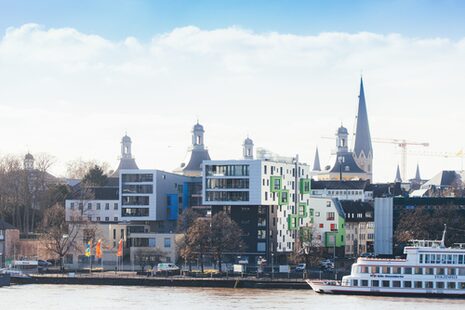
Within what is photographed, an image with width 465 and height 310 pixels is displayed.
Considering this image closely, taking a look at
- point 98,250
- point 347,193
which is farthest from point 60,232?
point 347,193

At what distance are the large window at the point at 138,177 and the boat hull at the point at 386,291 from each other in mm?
34394

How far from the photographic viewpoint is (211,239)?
100m

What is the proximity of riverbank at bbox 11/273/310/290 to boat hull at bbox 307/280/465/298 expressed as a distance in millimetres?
4369

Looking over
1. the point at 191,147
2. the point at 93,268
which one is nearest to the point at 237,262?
the point at 93,268

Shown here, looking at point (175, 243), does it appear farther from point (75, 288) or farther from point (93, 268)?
point (75, 288)

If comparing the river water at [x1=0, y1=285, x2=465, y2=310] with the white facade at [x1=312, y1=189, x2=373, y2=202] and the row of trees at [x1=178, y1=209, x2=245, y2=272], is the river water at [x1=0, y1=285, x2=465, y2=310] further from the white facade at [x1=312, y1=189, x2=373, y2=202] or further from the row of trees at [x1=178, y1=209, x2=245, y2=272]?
the white facade at [x1=312, y1=189, x2=373, y2=202]

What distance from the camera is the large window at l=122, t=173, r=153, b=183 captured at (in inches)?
4564

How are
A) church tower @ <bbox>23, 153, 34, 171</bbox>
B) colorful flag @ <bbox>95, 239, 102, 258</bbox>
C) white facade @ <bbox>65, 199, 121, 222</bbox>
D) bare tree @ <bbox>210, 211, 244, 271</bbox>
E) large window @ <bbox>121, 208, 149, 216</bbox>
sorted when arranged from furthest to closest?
1. church tower @ <bbox>23, 153, 34, 171</bbox>
2. white facade @ <bbox>65, 199, 121, 222</bbox>
3. large window @ <bbox>121, 208, 149, 216</bbox>
4. colorful flag @ <bbox>95, 239, 102, 258</bbox>
5. bare tree @ <bbox>210, 211, 244, 271</bbox>

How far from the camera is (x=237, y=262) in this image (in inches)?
4166

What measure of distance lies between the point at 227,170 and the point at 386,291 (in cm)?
2949

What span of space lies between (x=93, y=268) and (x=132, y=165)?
1860 inches

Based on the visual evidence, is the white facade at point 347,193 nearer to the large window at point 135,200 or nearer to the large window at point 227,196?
the large window at point 135,200

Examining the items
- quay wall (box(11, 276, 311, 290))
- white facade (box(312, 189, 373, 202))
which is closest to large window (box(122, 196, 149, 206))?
quay wall (box(11, 276, 311, 290))

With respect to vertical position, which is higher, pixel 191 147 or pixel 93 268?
pixel 191 147
